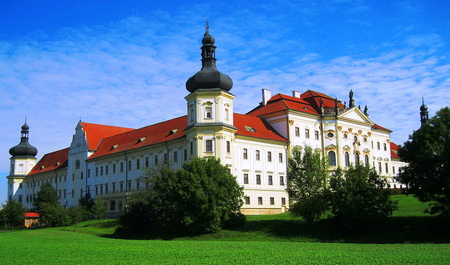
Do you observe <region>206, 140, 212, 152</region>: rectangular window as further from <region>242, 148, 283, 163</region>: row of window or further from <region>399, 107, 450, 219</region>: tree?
<region>399, 107, 450, 219</region>: tree

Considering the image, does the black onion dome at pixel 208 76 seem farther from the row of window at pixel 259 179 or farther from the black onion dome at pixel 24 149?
the black onion dome at pixel 24 149

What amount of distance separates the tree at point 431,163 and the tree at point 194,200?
15.9 m

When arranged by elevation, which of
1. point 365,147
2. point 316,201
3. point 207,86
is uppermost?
point 207,86

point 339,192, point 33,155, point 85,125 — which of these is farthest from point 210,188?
point 33,155

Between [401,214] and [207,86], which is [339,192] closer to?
[401,214]

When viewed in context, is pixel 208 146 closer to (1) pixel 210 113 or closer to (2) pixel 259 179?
(1) pixel 210 113

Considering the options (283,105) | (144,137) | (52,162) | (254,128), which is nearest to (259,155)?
(254,128)

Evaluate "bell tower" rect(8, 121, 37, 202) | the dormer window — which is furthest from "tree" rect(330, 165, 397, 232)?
"bell tower" rect(8, 121, 37, 202)

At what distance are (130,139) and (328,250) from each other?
54840 millimetres

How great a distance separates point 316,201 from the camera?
4372 centimetres

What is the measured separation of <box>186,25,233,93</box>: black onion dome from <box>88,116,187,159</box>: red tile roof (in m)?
7.84

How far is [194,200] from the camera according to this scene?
154 feet

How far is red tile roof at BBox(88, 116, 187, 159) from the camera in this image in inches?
2741

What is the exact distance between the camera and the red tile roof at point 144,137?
2741 inches
